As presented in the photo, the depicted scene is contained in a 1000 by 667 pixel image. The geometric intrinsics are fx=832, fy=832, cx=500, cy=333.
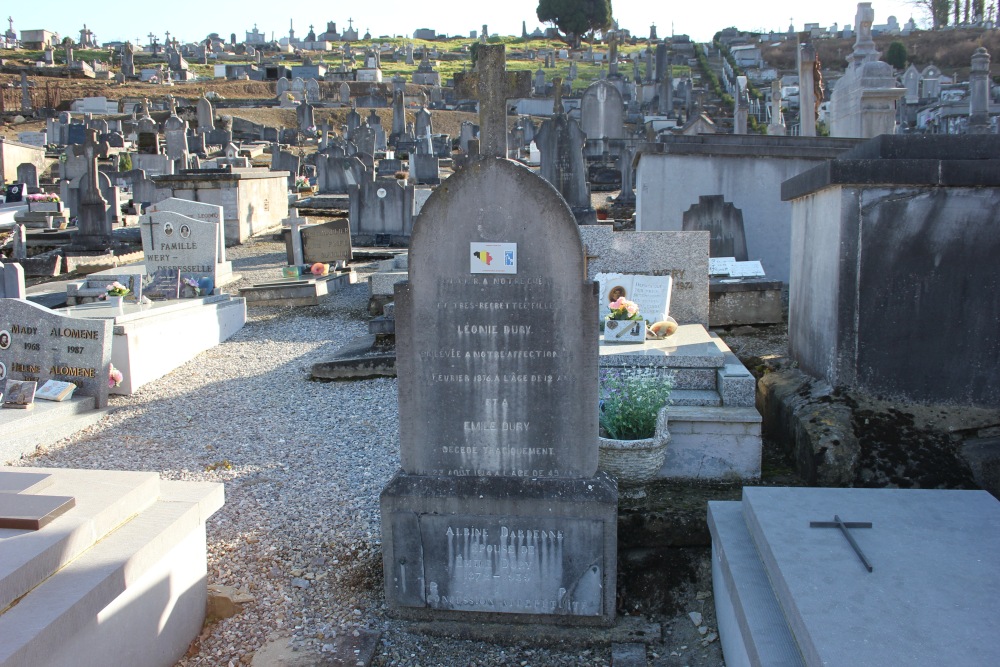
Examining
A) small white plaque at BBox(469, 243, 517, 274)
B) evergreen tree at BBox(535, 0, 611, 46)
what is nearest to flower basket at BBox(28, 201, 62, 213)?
small white plaque at BBox(469, 243, 517, 274)

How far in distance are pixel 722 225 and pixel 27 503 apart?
29.5 ft

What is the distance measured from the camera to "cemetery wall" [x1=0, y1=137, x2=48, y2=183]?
3086cm

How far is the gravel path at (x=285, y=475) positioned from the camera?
12.7ft

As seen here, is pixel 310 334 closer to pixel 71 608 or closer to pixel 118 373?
pixel 118 373

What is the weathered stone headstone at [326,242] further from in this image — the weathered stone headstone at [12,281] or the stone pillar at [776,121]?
the stone pillar at [776,121]

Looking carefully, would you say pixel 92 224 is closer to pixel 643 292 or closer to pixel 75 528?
pixel 643 292

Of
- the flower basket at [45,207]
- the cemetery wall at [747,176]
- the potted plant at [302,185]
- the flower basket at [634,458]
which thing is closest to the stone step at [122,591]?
the flower basket at [634,458]

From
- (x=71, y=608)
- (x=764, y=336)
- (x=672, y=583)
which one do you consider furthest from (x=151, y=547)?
(x=764, y=336)

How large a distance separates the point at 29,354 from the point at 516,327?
16.9 ft

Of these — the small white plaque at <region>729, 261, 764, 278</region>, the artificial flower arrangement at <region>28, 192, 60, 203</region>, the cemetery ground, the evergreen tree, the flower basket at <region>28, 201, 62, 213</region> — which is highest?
the evergreen tree

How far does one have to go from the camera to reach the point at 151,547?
3.49 metres

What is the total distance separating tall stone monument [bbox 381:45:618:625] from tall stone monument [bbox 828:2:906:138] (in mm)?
10422

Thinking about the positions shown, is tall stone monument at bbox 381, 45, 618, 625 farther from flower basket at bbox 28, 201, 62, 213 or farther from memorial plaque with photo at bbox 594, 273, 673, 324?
flower basket at bbox 28, 201, 62, 213

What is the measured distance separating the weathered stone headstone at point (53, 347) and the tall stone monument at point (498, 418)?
421 centimetres
